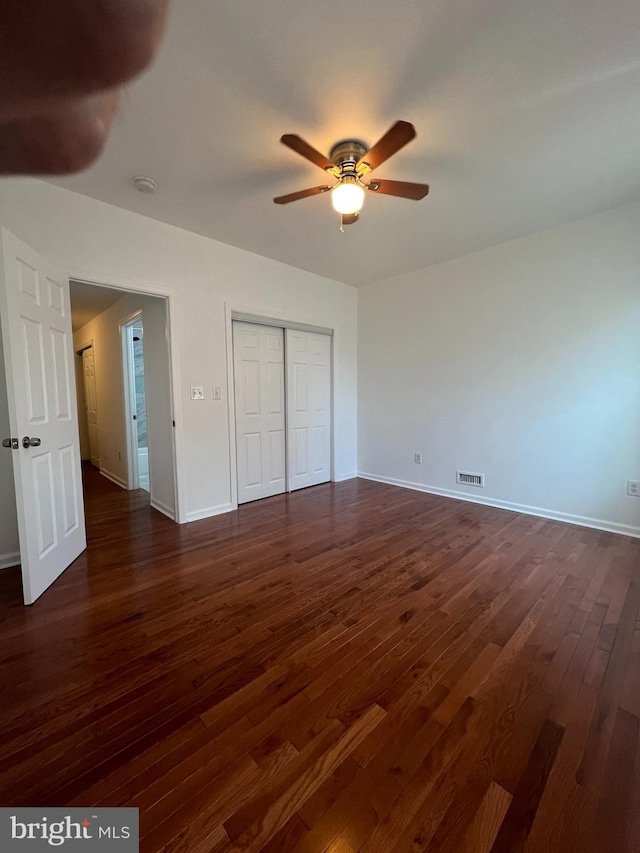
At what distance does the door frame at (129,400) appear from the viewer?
4.11m

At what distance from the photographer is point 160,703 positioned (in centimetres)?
131

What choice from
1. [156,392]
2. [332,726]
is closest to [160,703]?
[332,726]

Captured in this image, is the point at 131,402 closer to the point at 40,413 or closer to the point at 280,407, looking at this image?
the point at 280,407

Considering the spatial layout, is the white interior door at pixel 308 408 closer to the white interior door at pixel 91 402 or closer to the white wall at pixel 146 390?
the white wall at pixel 146 390

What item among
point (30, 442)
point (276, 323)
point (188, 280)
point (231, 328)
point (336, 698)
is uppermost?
point (188, 280)

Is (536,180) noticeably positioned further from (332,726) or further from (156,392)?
(156,392)

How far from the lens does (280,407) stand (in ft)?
13.3

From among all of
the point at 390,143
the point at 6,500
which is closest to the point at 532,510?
the point at 390,143

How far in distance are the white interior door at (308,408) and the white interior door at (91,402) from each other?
10.6 feet

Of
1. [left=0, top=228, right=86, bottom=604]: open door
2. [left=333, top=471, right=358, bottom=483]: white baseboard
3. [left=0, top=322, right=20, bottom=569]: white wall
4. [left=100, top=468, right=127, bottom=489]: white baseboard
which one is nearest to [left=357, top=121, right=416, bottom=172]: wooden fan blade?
[left=0, top=228, right=86, bottom=604]: open door

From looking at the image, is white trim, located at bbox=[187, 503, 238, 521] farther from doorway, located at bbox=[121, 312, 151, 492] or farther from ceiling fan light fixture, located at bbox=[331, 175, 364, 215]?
ceiling fan light fixture, located at bbox=[331, 175, 364, 215]

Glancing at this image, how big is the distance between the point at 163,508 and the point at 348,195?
3165 mm

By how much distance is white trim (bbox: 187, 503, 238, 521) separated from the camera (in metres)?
3.24

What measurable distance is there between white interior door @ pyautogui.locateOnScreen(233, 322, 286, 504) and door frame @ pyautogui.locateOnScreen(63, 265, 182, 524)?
0.67m
